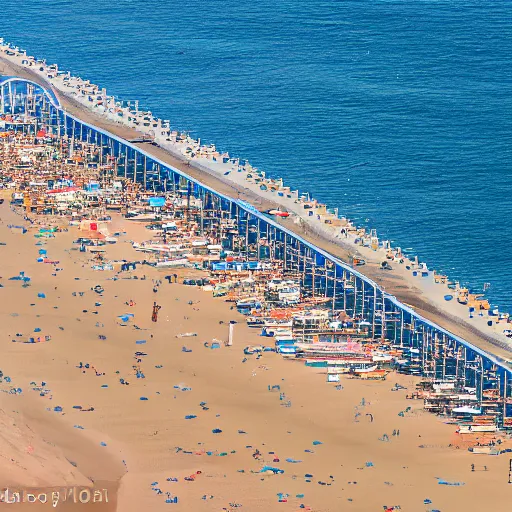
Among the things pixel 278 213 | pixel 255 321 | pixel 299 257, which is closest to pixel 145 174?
pixel 278 213

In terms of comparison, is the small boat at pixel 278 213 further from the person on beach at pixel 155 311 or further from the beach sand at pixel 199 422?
the person on beach at pixel 155 311

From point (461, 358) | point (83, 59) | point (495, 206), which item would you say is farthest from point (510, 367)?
point (83, 59)

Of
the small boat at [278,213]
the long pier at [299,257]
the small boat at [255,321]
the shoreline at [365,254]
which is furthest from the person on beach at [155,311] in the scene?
the small boat at [278,213]

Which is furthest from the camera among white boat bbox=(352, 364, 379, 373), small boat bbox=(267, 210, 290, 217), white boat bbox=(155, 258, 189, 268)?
small boat bbox=(267, 210, 290, 217)

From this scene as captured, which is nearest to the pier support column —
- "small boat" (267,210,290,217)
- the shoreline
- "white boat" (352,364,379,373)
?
the shoreline

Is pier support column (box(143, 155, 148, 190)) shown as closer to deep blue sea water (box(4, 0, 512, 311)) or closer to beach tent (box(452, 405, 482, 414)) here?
deep blue sea water (box(4, 0, 512, 311))

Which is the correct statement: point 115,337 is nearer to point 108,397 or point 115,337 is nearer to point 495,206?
point 108,397
